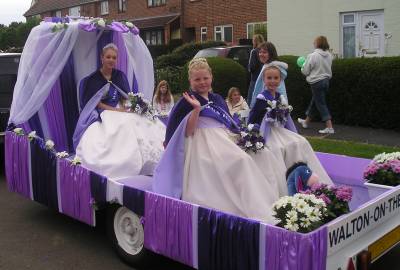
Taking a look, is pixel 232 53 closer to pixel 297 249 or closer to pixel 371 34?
Result: pixel 371 34

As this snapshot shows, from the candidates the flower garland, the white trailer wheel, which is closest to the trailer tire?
the white trailer wheel

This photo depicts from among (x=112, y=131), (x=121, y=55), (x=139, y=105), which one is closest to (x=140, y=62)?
(x=121, y=55)

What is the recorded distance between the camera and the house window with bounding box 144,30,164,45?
35631 mm

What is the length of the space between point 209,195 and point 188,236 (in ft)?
1.60

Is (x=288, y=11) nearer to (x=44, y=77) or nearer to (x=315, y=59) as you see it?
(x=315, y=59)

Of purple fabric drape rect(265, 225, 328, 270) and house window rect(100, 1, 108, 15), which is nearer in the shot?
purple fabric drape rect(265, 225, 328, 270)

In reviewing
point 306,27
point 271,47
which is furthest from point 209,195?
point 306,27

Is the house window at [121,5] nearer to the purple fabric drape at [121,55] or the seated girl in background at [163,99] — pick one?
the seated girl in background at [163,99]

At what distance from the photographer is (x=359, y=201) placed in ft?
15.2

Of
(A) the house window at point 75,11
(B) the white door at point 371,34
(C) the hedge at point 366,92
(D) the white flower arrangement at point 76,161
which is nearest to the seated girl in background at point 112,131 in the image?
(D) the white flower arrangement at point 76,161

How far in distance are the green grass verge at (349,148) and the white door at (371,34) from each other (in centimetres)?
871

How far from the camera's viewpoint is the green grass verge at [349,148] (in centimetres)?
788

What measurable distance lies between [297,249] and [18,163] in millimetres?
3641

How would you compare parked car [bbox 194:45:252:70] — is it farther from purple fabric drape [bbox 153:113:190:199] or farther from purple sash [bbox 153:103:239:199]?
purple fabric drape [bbox 153:113:190:199]
